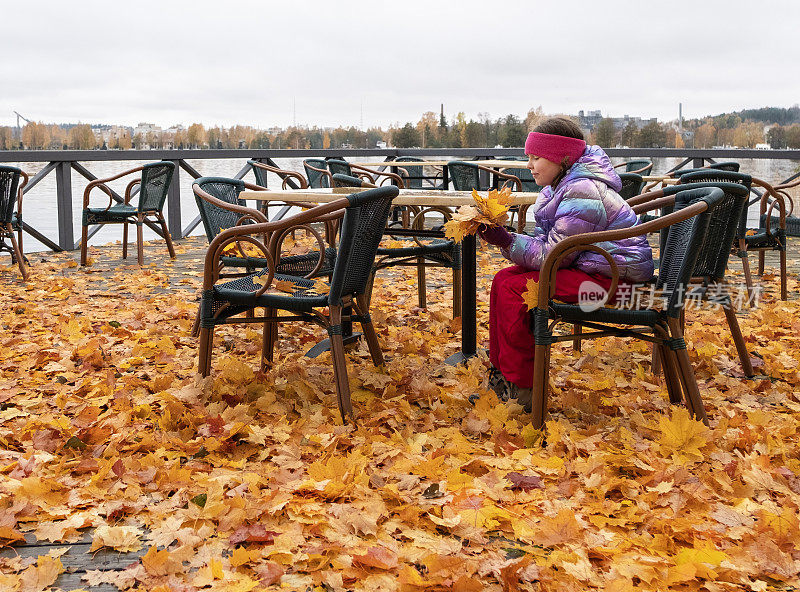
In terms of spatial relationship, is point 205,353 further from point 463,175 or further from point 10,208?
point 463,175

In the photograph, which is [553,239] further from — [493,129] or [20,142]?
[493,129]

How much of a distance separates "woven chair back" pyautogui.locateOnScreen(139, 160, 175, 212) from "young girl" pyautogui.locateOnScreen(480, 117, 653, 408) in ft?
16.4

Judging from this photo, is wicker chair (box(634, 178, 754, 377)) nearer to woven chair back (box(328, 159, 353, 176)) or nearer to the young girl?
the young girl

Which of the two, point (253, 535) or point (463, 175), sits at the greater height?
point (463, 175)

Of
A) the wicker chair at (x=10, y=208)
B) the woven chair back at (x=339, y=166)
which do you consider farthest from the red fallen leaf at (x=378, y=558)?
the woven chair back at (x=339, y=166)

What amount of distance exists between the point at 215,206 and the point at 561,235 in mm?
2220

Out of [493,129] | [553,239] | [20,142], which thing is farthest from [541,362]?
[493,129]

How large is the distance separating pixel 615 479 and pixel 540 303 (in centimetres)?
64

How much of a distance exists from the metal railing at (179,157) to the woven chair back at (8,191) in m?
1.44

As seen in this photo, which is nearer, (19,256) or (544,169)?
(544,169)

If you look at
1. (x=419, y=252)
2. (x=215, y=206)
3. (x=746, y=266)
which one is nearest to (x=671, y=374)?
(x=419, y=252)

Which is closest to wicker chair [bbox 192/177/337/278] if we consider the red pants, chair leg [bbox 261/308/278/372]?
chair leg [bbox 261/308/278/372]

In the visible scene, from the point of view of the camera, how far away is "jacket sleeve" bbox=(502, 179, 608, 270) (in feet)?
9.11

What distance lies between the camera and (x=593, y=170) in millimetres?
2859
